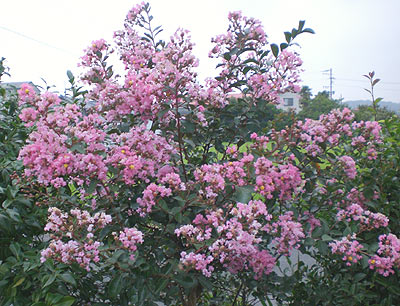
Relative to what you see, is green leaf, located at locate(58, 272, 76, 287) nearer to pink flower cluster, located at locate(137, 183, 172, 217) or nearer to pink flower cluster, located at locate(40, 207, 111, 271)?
pink flower cluster, located at locate(40, 207, 111, 271)

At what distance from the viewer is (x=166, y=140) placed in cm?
161

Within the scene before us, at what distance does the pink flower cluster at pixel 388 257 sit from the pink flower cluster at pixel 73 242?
1.04m

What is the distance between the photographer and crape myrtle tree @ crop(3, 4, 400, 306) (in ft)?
4.24

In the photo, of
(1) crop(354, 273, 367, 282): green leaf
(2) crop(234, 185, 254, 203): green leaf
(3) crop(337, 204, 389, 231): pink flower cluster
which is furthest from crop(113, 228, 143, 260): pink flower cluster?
(1) crop(354, 273, 367, 282): green leaf

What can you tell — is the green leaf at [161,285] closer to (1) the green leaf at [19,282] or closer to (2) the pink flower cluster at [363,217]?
(1) the green leaf at [19,282]

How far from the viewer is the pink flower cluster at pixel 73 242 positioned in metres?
1.21

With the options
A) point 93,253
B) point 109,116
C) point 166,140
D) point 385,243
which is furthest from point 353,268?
point 109,116

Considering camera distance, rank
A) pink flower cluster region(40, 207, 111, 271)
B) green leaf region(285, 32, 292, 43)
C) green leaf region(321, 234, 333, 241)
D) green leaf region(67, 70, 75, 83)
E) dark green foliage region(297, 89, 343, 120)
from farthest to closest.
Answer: dark green foliage region(297, 89, 343, 120), green leaf region(67, 70, 75, 83), green leaf region(285, 32, 292, 43), green leaf region(321, 234, 333, 241), pink flower cluster region(40, 207, 111, 271)

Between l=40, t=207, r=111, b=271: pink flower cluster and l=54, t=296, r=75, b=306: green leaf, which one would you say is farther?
l=54, t=296, r=75, b=306: green leaf

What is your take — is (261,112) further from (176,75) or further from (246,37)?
(176,75)

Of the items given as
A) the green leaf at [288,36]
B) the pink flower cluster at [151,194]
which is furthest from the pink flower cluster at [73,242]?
the green leaf at [288,36]

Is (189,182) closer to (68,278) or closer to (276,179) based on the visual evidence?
(276,179)

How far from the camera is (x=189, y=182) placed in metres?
1.49

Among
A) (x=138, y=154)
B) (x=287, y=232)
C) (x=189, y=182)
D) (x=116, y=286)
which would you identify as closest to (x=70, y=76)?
(x=138, y=154)
